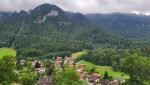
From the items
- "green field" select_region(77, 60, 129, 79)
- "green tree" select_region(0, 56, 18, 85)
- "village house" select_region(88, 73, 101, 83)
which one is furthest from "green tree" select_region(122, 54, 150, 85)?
"green field" select_region(77, 60, 129, 79)

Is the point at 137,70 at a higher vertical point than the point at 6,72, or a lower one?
higher

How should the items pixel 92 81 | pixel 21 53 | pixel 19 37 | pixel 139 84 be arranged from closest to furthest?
pixel 139 84, pixel 92 81, pixel 21 53, pixel 19 37

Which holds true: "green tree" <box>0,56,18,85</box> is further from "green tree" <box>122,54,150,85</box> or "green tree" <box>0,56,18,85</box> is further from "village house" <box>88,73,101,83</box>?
"village house" <box>88,73,101,83</box>

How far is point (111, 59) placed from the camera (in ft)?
373

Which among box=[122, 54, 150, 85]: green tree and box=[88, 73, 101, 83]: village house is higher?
box=[122, 54, 150, 85]: green tree

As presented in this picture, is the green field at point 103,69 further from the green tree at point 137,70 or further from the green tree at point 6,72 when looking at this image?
the green tree at point 137,70

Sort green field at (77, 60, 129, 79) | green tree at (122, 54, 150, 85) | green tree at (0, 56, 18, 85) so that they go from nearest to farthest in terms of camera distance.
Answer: green tree at (122, 54, 150, 85), green tree at (0, 56, 18, 85), green field at (77, 60, 129, 79)

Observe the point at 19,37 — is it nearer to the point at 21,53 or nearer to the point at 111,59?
the point at 21,53

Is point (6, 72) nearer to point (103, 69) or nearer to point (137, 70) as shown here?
point (137, 70)

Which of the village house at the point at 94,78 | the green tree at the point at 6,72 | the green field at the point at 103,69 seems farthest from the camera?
the green field at the point at 103,69

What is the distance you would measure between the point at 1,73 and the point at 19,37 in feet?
531

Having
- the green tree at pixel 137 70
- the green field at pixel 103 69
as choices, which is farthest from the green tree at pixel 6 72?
the green field at pixel 103 69

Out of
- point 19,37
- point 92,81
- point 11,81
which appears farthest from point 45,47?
point 11,81

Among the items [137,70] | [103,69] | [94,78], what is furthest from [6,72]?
[103,69]
